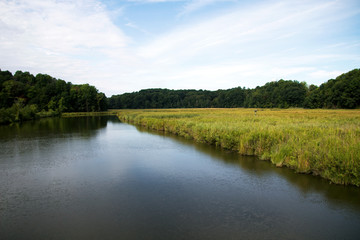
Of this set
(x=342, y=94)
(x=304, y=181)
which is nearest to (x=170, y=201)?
(x=304, y=181)

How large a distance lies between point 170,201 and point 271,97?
9857 cm

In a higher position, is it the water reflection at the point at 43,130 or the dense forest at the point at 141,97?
the dense forest at the point at 141,97

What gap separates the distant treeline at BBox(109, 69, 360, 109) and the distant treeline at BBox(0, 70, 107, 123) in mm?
33924

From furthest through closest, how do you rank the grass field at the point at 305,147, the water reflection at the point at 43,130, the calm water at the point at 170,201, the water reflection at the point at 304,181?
the water reflection at the point at 43,130, the grass field at the point at 305,147, the water reflection at the point at 304,181, the calm water at the point at 170,201

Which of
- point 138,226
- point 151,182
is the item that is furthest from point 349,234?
point 151,182

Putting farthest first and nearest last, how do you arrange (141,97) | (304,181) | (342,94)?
(141,97)
(342,94)
(304,181)

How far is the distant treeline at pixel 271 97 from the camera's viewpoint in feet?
198

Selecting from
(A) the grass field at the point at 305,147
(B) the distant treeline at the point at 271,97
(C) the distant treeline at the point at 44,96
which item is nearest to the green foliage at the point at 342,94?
(B) the distant treeline at the point at 271,97

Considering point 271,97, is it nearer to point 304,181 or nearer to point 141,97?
point 141,97

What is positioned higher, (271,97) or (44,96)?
(44,96)

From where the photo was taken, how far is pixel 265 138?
12.5 m

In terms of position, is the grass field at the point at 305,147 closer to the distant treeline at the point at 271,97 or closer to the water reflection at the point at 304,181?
the water reflection at the point at 304,181

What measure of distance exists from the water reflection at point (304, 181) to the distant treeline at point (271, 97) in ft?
197

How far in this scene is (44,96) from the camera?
7794cm
